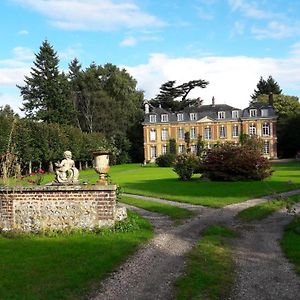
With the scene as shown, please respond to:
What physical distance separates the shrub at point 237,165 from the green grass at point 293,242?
1466 centimetres

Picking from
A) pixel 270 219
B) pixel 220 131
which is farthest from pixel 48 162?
pixel 270 219

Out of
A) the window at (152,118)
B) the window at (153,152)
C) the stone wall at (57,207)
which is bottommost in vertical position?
the stone wall at (57,207)

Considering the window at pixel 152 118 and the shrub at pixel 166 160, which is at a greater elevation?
the window at pixel 152 118

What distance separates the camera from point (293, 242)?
9.94 meters

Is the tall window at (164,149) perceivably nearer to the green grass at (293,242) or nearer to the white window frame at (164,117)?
the white window frame at (164,117)

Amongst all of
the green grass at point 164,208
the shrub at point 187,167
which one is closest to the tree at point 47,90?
the shrub at point 187,167

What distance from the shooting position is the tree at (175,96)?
264 ft

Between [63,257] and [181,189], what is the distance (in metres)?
14.7

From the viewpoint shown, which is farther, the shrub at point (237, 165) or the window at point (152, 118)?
the window at point (152, 118)

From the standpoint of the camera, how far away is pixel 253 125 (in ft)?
233

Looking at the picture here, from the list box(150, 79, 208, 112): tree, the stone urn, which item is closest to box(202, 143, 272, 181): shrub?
the stone urn

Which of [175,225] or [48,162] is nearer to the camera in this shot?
[175,225]

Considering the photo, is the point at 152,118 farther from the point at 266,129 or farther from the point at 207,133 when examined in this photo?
the point at 266,129

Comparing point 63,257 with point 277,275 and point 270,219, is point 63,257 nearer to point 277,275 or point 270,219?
point 277,275
